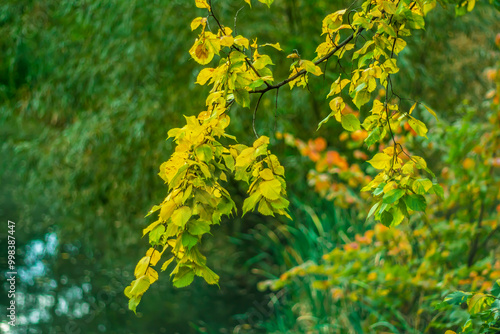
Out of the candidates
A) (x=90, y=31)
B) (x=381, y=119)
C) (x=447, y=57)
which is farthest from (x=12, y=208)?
(x=381, y=119)

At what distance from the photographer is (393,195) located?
3.73 feet

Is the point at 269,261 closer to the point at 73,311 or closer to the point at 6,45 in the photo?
the point at 73,311

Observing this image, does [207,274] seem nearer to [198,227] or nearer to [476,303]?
[198,227]

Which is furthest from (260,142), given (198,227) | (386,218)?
(386,218)

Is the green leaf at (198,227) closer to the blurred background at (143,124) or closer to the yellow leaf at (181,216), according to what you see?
the yellow leaf at (181,216)

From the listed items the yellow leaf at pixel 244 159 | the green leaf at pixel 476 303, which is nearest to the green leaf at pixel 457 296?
the green leaf at pixel 476 303

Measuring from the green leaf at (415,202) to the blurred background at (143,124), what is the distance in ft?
7.81

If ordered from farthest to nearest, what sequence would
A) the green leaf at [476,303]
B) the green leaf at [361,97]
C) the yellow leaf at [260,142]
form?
the green leaf at [476,303], the green leaf at [361,97], the yellow leaf at [260,142]

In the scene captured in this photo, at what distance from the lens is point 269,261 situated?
459 cm

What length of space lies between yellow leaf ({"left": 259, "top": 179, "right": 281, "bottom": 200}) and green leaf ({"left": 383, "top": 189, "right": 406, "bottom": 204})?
24 centimetres

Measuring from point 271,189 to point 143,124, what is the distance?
3018 millimetres

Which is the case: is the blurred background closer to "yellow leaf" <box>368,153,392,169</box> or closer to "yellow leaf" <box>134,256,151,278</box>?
"yellow leaf" <box>368,153,392,169</box>

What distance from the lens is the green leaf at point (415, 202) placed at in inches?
44.7

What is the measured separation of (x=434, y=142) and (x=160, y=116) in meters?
2.02
